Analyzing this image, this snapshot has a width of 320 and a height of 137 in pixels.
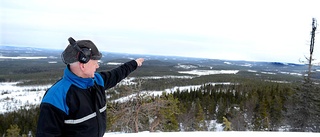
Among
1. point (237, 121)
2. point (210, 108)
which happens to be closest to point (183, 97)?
point (210, 108)

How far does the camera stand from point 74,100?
166 centimetres

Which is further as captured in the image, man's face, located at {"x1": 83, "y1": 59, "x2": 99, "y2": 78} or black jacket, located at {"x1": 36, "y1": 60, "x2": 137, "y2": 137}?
man's face, located at {"x1": 83, "y1": 59, "x2": 99, "y2": 78}

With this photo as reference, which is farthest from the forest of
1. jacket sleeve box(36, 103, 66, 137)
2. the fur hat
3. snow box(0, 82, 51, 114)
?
snow box(0, 82, 51, 114)

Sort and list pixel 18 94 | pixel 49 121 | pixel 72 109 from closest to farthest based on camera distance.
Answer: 1. pixel 49 121
2. pixel 72 109
3. pixel 18 94

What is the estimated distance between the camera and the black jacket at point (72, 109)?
60.6 inches

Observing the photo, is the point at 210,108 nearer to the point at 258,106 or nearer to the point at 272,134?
the point at 258,106

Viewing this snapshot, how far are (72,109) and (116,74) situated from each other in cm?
94

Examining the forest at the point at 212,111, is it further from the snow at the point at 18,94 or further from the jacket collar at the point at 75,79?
the snow at the point at 18,94

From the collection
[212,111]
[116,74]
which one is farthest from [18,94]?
[116,74]

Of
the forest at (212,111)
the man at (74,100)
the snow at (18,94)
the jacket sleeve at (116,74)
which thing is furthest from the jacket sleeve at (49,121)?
the snow at (18,94)

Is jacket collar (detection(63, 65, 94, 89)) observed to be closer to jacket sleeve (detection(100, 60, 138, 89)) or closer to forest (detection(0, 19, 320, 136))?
jacket sleeve (detection(100, 60, 138, 89))

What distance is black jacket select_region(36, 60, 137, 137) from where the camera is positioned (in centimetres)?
154

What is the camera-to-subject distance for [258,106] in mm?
33906

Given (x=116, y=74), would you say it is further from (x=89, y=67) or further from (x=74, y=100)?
(x=74, y=100)
